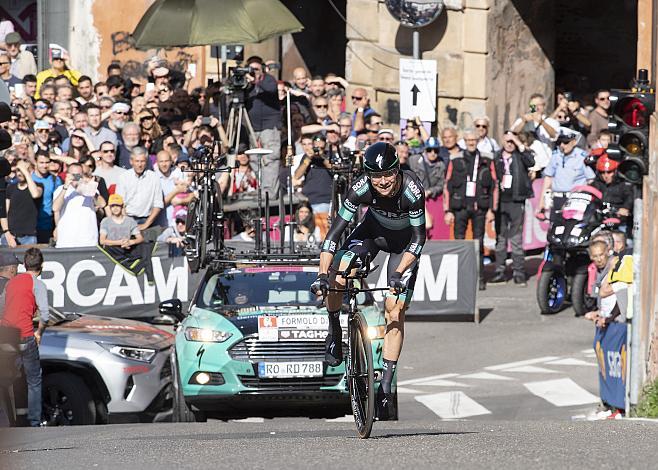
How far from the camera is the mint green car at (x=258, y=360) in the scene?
15.2m

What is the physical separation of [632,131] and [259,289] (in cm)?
423

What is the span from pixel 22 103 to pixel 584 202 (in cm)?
864

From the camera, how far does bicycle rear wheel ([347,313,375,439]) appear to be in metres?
11.5

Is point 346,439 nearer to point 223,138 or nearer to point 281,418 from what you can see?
point 281,418

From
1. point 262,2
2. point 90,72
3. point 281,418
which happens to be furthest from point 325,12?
point 281,418

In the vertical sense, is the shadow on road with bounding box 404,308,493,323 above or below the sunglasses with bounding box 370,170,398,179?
below

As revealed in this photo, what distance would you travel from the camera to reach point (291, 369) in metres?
15.2

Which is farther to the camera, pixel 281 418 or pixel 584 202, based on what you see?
pixel 584 202

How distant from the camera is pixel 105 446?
12086mm

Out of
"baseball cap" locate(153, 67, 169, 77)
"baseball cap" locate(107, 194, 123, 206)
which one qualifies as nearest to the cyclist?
"baseball cap" locate(107, 194, 123, 206)

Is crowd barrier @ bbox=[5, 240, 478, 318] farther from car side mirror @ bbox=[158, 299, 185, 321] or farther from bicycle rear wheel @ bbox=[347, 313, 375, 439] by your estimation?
bicycle rear wheel @ bbox=[347, 313, 375, 439]

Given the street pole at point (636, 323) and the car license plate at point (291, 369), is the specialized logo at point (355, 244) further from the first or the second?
the street pole at point (636, 323)

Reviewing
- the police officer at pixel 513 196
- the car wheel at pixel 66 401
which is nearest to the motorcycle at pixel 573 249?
the police officer at pixel 513 196

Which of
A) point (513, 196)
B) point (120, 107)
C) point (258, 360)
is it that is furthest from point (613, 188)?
point (258, 360)
